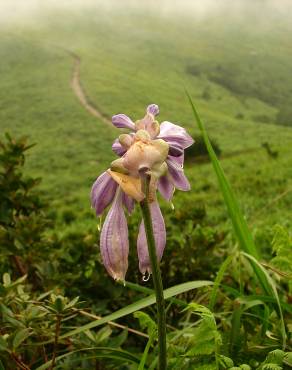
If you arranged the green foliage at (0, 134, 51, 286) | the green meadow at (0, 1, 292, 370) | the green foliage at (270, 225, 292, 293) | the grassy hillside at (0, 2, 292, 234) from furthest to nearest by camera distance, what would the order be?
the grassy hillside at (0, 2, 292, 234)
the green meadow at (0, 1, 292, 370)
the green foliage at (0, 134, 51, 286)
the green foliage at (270, 225, 292, 293)

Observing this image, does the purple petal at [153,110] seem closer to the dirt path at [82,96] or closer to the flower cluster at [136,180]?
the flower cluster at [136,180]

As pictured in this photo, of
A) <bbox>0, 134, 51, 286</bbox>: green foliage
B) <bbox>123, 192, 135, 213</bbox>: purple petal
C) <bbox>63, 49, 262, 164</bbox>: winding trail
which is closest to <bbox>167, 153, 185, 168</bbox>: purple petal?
<bbox>123, 192, 135, 213</bbox>: purple petal

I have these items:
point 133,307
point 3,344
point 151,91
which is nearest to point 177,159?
point 133,307

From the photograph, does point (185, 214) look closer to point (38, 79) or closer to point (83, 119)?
point (83, 119)

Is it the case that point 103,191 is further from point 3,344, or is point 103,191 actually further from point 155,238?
point 3,344

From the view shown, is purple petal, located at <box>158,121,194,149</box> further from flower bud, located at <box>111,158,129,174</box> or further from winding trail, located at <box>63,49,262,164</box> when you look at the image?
winding trail, located at <box>63,49,262,164</box>
